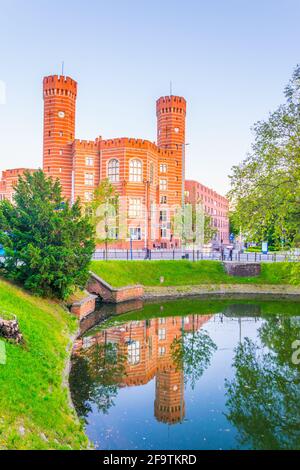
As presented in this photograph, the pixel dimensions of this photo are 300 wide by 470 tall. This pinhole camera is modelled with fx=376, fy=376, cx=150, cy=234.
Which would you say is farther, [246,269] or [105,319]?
[246,269]

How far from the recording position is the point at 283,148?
15273mm

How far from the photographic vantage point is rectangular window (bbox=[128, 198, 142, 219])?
52.7m

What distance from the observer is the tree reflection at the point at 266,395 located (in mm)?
10331

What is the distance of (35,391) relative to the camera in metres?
10.3

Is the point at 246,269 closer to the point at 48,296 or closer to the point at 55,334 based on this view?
the point at 48,296

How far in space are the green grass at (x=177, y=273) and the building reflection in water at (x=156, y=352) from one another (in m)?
7.72

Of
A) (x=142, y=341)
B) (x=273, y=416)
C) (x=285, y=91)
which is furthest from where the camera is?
(x=142, y=341)

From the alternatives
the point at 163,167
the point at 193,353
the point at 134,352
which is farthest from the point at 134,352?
the point at 163,167

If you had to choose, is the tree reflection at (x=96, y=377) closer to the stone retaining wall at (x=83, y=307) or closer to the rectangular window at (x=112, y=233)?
the stone retaining wall at (x=83, y=307)

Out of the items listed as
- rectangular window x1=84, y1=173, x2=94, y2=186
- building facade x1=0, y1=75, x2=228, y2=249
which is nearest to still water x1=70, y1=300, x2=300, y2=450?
building facade x1=0, y1=75, x2=228, y2=249

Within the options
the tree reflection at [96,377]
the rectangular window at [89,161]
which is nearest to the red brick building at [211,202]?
the rectangular window at [89,161]

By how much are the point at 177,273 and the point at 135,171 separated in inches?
923

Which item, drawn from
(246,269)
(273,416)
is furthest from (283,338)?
(246,269)
